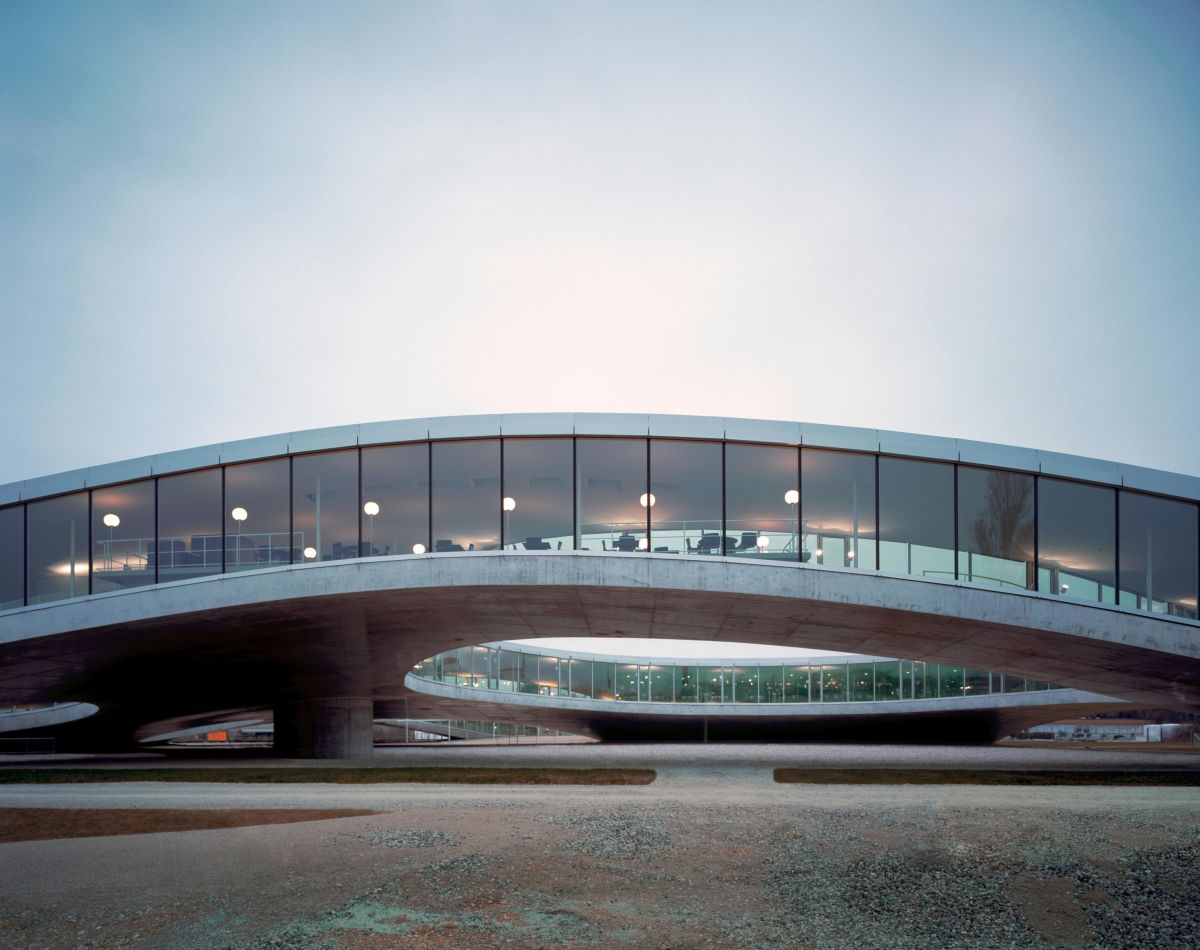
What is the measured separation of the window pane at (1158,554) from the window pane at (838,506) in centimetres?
723

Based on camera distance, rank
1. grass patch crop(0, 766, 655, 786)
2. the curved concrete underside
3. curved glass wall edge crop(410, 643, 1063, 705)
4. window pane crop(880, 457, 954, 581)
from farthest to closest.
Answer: curved glass wall edge crop(410, 643, 1063, 705)
window pane crop(880, 457, 954, 581)
the curved concrete underside
grass patch crop(0, 766, 655, 786)

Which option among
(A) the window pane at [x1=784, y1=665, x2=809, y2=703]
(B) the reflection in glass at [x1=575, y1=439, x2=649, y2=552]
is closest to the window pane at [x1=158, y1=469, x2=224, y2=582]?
(B) the reflection in glass at [x1=575, y1=439, x2=649, y2=552]

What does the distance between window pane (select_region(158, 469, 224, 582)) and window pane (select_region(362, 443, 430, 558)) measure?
14.9ft

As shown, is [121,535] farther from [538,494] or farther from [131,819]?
[131,819]

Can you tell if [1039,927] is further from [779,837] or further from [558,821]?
[558,821]

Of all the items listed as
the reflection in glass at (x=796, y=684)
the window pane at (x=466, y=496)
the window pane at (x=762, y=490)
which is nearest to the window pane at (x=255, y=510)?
the window pane at (x=466, y=496)

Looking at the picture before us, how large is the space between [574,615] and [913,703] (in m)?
27.5

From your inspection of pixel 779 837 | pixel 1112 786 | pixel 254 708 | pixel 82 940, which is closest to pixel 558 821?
pixel 779 837

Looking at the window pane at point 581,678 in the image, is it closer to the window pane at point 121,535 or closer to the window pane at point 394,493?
the window pane at point 394,493

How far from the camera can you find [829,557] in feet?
80.2

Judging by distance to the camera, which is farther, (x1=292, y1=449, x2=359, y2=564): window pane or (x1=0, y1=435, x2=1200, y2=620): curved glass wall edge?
(x1=292, y1=449, x2=359, y2=564): window pane

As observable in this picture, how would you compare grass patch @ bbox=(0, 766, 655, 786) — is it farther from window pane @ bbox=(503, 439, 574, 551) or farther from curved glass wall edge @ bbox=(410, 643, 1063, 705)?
curved glass wall edge @ bbox=(410, 643, 1063, 705)

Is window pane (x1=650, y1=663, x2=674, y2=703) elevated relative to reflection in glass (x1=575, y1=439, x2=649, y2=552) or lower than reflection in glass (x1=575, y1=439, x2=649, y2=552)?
lower

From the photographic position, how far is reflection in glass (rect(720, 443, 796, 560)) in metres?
24.8
